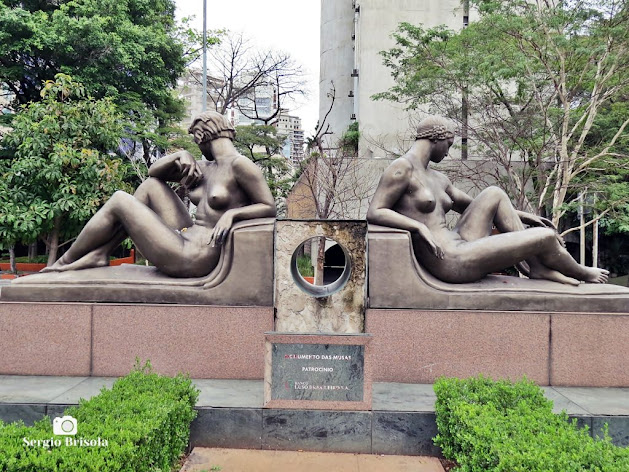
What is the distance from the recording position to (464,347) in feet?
17.5

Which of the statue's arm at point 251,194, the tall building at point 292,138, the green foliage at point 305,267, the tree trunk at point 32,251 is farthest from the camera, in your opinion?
the tall building at point 292,138

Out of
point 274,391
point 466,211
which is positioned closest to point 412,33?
point 466,211

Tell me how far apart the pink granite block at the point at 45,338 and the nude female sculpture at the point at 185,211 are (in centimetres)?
56

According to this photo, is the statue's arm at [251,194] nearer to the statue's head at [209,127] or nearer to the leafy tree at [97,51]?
the statue's head at [209,127]

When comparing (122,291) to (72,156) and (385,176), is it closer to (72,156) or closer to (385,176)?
(385,176)

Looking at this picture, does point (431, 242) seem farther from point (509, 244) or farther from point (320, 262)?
point (320, 262)

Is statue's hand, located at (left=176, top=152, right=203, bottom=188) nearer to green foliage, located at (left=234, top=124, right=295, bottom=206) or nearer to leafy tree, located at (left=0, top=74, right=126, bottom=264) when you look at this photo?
leafy tree, located at (left=0, top=74, right=126, bottom=264)

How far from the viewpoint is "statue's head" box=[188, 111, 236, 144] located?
20.0 feet

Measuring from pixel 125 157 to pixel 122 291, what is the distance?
1505cm

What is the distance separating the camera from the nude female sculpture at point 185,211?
5.58m

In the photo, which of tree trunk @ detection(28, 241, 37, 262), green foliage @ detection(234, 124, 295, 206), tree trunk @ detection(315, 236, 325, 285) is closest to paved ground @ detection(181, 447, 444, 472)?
tree trunk @ detection(315, 236, 325, 285)

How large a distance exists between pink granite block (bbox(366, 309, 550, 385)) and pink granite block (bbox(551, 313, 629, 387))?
0.13m

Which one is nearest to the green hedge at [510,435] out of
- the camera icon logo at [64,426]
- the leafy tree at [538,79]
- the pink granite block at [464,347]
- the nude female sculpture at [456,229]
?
the pink granite block at [464,347]

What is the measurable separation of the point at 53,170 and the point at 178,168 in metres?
8.50
